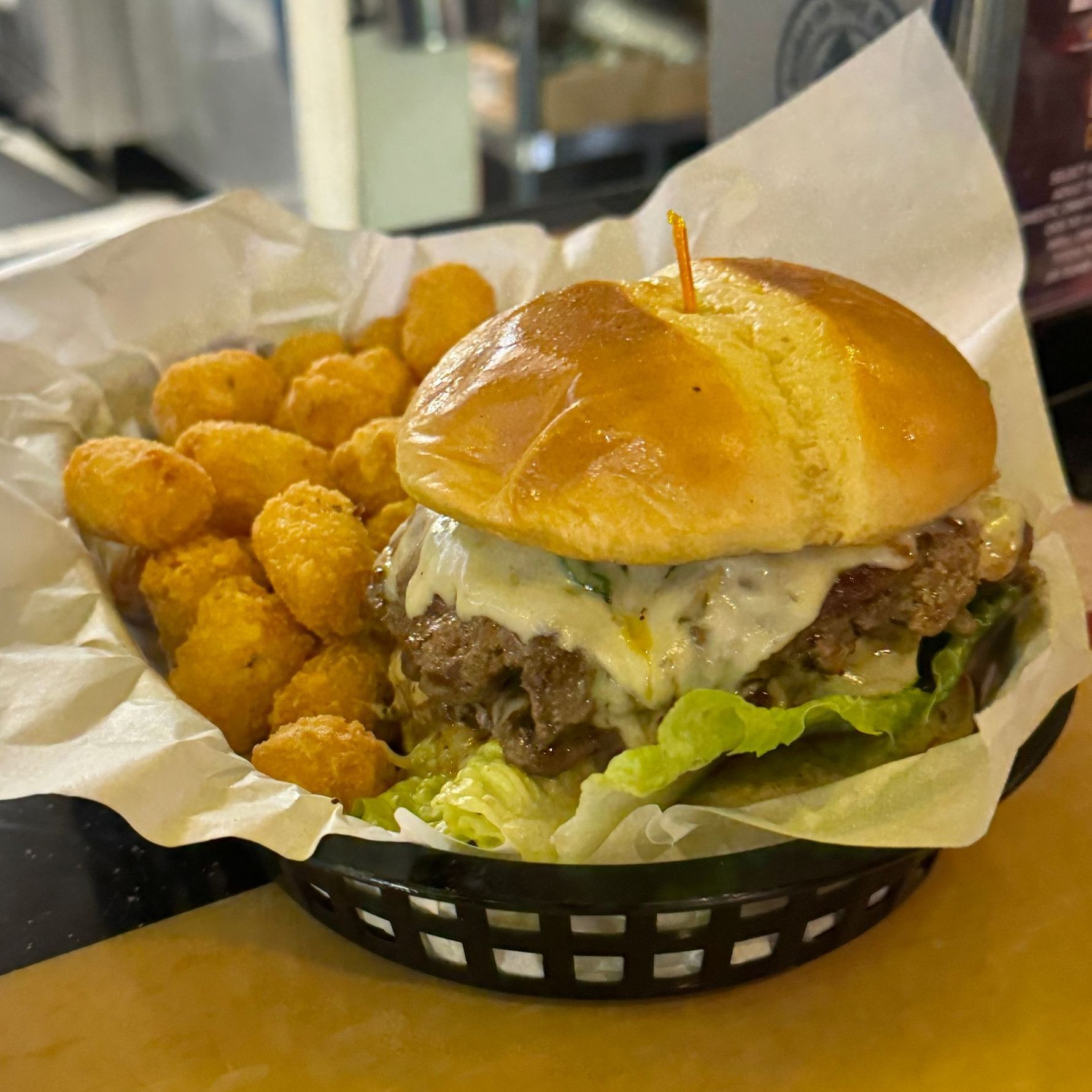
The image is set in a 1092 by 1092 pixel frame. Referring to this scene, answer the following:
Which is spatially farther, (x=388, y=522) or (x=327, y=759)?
(x=388, y=522)

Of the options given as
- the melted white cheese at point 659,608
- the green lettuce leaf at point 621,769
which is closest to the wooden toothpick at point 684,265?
the melted white cheese at point 659,608

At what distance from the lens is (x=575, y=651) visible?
3.49 feet

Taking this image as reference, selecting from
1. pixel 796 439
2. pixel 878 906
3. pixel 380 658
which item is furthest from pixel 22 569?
pixel 878 906

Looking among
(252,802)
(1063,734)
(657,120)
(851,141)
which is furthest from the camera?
(657,120)

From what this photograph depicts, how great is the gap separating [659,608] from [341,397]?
0.65 metres

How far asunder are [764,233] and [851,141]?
0.16 metres

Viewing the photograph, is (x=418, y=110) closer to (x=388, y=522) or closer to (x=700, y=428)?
(x=388, y=522)

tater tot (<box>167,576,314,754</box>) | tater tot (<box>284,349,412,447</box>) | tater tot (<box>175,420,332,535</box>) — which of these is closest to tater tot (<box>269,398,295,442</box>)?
tater tot (<box>284,349,412,447</box>)

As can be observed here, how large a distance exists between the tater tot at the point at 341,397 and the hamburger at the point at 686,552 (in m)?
0.40

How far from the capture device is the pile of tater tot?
4.09 feet

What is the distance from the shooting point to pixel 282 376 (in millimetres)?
1693

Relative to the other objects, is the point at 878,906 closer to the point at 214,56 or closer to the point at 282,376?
the point at 282,376

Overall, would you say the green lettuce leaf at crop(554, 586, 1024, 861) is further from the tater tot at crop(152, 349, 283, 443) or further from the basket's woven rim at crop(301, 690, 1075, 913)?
the tater tot at crop(152, 349, 283, 443)

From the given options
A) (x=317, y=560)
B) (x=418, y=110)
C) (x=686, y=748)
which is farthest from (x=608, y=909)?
(x=418, y=110)
